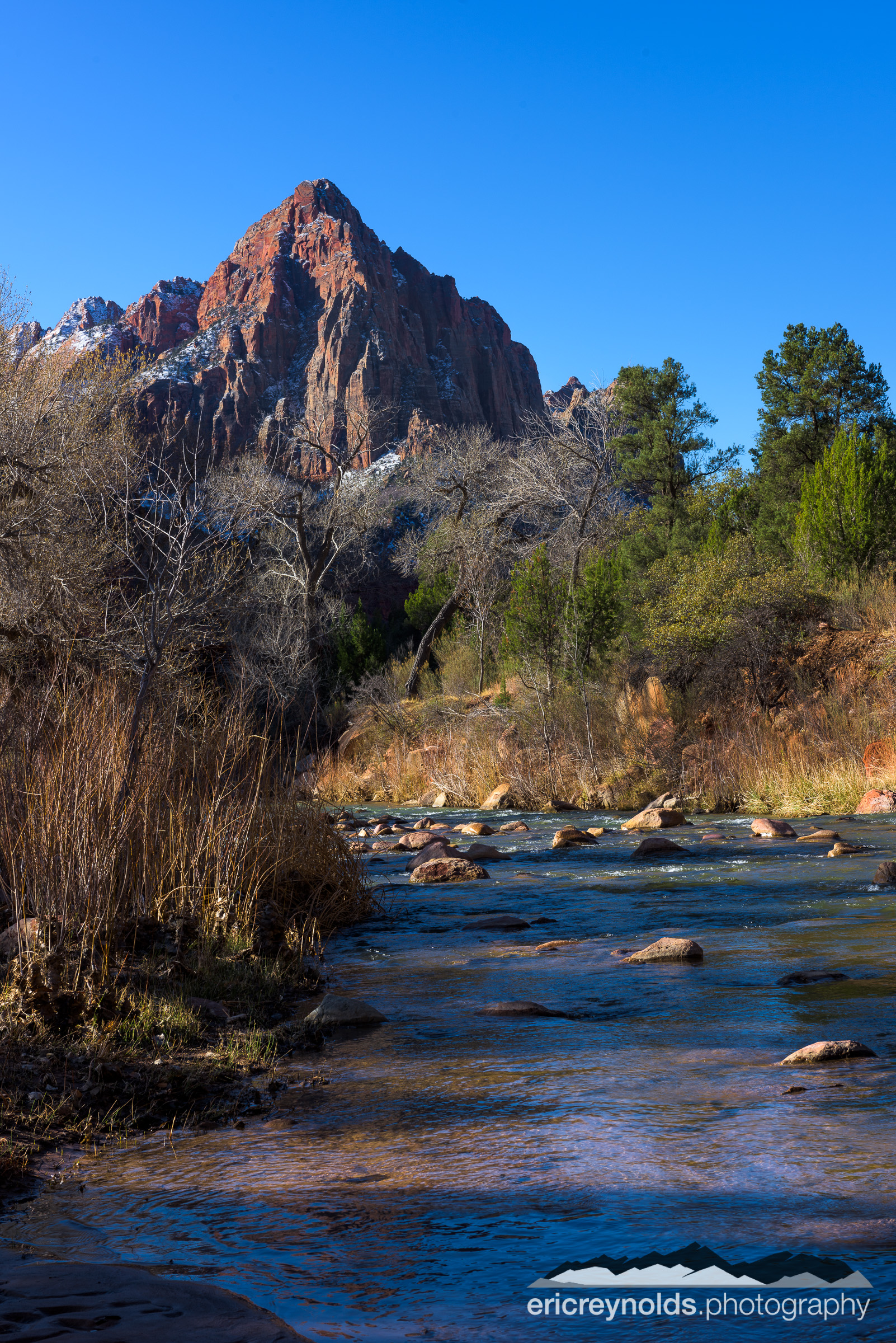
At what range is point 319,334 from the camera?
102m

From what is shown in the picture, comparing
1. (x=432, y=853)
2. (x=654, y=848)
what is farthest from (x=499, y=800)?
(x=432, y=853)

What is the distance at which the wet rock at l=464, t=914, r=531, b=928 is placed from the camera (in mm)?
7367

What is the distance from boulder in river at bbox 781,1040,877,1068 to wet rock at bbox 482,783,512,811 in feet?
42.9

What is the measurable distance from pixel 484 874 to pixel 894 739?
7514mm

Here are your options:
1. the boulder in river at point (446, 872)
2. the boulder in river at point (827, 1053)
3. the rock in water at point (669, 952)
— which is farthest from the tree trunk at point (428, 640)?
the boulder in river at point (827, 1053)

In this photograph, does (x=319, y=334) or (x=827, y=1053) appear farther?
(x=319, y=334)

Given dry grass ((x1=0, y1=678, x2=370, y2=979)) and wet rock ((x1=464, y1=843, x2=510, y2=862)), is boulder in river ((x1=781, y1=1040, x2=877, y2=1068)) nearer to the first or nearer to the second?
dry grass ((x1=0, y1=678, x2=370, y2=979))

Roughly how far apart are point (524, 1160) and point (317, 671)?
2272 cm

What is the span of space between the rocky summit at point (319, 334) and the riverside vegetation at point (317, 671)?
51.7 metres

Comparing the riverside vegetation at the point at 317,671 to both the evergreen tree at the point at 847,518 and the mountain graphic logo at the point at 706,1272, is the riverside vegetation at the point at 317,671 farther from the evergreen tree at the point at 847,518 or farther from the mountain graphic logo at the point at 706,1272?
the mountain graphic logo at the point at 706,1272

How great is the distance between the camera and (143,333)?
4624 inches

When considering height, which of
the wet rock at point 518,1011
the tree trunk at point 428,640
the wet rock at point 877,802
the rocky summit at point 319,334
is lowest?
the wet rock at point 877,802

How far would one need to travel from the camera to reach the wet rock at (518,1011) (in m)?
4.79

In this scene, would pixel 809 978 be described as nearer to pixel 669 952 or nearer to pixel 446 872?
pixel 669 952
